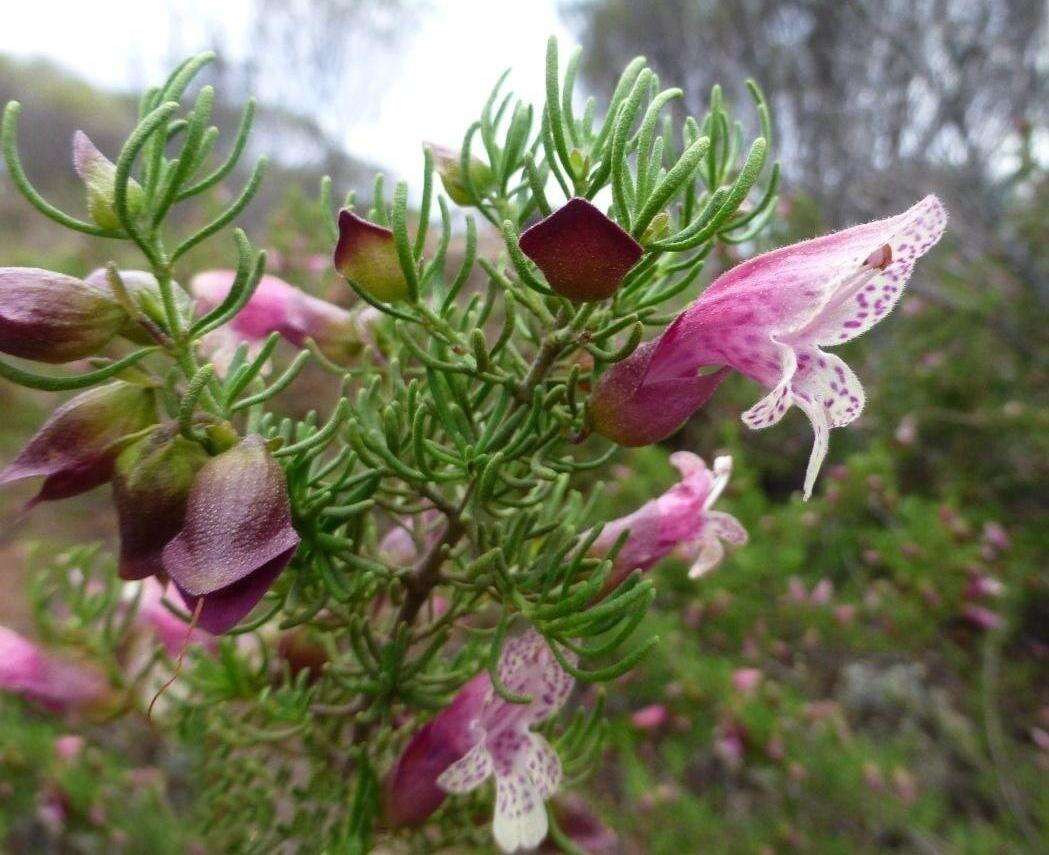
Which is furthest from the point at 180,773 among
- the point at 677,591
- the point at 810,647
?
the point at 810,647

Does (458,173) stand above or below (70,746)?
above

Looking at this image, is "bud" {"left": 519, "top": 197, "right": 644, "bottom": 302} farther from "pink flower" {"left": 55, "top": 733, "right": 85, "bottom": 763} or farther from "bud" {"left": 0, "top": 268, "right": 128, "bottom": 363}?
"pink flower" {"left": 55, "top": 733, "right": 85, "bottom": 763}

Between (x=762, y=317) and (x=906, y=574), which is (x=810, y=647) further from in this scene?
(x=762, y=317)

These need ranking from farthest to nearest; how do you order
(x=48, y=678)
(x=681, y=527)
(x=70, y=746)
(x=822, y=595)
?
(x=822, y=595), (x=70, y=746), (x=48, y=678), (x=681, y=527)

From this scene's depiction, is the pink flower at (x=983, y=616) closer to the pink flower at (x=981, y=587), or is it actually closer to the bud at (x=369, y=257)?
the pink flower at (x=981, y=587)

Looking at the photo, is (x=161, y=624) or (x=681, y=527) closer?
(x=681, y=527)

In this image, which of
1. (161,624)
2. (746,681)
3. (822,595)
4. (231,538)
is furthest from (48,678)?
(822,595)

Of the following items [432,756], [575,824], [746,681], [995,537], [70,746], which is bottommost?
[70,746]

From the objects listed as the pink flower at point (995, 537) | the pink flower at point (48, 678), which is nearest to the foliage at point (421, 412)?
the pink flower at point (48, 678)

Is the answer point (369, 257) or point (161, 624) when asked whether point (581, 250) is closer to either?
point (369, 257)
